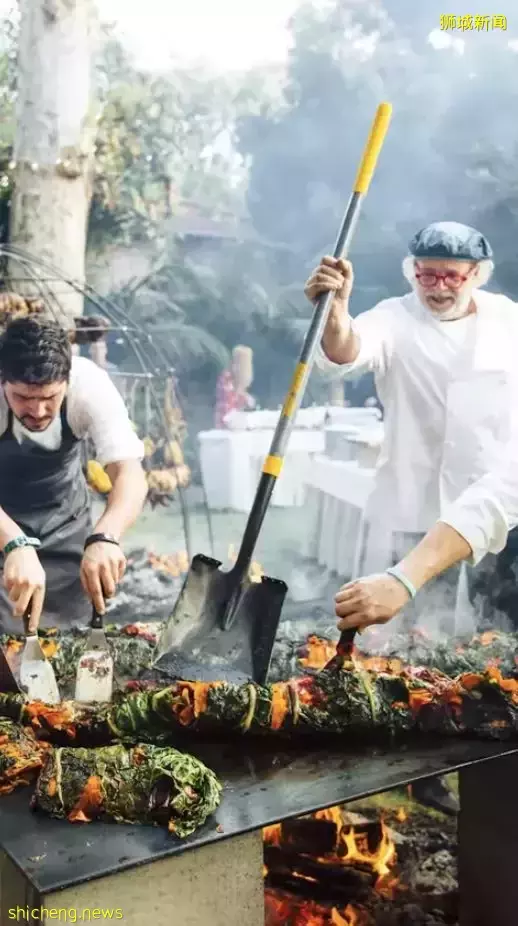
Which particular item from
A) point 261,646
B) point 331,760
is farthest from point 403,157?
point 331,760

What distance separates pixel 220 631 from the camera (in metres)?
2.43

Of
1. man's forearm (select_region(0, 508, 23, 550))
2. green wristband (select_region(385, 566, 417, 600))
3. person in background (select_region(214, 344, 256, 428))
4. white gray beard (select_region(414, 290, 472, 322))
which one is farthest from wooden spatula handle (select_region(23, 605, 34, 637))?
white gray beard (select_region(414, 290, 472, 322))

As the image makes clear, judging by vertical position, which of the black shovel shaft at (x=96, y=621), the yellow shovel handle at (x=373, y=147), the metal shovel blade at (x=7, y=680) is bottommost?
Result: the metal shovel blade at (x=7, y=680)

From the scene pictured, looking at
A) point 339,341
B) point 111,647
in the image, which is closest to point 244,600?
point 111,647

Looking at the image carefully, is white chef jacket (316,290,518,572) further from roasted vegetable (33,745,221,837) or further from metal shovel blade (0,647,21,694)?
metal shovel blade (0,647,21,694)

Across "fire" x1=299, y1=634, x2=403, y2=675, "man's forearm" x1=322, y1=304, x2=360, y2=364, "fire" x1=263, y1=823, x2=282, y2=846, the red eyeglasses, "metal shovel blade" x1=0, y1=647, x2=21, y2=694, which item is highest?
the red eyeglasses

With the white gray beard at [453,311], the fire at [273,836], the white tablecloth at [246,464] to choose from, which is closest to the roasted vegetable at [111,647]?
the white tablecloth at [246,464]

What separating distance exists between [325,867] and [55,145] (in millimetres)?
2816

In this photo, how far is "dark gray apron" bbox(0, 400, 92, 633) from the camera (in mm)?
2469

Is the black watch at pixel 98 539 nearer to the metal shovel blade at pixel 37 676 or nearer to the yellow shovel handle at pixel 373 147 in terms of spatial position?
the metal shovel blade at pixel 37 676

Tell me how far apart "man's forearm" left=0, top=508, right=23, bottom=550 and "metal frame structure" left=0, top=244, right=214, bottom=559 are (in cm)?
54

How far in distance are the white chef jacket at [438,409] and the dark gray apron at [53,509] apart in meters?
0.90

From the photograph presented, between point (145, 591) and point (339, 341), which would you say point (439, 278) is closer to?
point (339, 341)

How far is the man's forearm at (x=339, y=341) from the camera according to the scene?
2.54 metres
